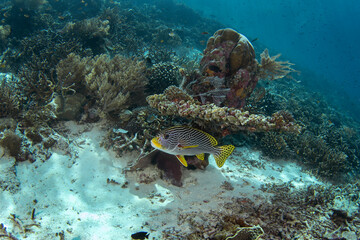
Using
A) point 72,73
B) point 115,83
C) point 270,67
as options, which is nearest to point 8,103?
point 72,73

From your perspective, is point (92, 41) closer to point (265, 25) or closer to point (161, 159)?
point (161, 159)

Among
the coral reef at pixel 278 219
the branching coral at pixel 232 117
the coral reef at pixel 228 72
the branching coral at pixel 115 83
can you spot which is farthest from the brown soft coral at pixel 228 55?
the coral reef at pixel 278 219

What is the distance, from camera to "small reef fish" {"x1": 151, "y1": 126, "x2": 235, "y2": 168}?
236 centimetres

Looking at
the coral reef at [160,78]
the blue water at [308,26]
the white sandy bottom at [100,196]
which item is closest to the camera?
the white sandy bottom at [100,196]

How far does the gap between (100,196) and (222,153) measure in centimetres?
226

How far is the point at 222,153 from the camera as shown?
9.00 feet

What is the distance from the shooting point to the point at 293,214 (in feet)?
8.61

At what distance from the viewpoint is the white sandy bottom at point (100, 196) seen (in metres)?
2.55

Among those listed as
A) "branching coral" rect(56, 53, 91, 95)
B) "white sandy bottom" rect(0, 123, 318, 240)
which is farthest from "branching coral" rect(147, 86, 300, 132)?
"branching coral" rect(56, 53, 91, 95)

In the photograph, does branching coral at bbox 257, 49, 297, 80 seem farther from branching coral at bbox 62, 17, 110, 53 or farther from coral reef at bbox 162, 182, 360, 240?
branching coral at bbox 62, 17, 110, 53

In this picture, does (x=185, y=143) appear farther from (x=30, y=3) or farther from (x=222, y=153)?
(x=30, y=3)

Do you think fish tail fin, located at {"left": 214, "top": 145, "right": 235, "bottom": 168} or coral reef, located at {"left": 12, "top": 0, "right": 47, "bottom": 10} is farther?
coral reef, located at {"left": 12, "top": 0, "right": 47, "bottom": 10}

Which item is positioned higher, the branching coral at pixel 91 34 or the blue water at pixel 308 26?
the blue water at pixel 308 26

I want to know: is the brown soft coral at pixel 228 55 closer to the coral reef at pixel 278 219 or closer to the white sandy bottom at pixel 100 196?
the white sandy bottom at pixel 100 196
